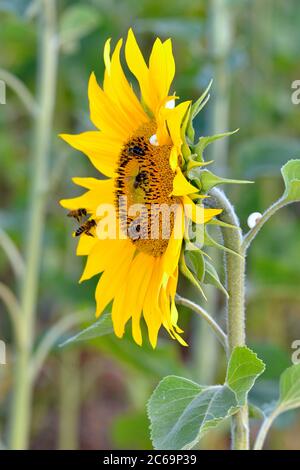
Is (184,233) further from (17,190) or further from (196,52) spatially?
(17,190)

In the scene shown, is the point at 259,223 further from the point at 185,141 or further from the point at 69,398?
→ the point at 69,398

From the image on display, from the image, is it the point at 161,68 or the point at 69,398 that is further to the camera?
the point at 69,398

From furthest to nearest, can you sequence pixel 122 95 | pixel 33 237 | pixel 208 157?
1. pixel 208 157
2. pixel 33 237
3. pixel 122 95

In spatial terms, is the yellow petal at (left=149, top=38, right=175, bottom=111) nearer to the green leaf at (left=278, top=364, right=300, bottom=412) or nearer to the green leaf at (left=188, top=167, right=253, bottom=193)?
the green leaf at (left=188, top=167, right=253, bottom=193)

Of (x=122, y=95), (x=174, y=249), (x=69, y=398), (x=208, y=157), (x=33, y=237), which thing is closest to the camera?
(x=174, y=249)

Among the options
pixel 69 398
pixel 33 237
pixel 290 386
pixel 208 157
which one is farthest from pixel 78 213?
pixel 69 398

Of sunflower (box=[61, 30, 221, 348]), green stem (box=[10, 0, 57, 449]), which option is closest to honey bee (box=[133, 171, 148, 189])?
sunflower (box=[61, 30, 221, 348])

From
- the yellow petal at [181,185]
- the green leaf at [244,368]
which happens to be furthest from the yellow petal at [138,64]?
the green leaf at [244,368]
